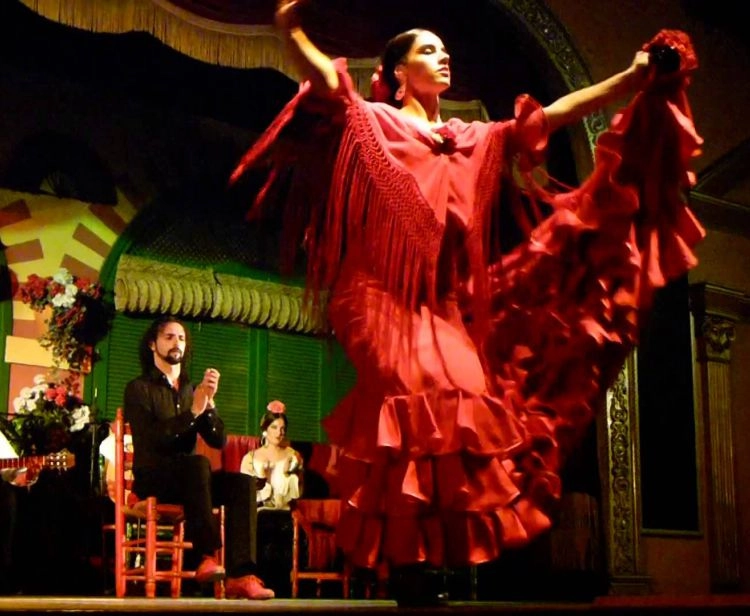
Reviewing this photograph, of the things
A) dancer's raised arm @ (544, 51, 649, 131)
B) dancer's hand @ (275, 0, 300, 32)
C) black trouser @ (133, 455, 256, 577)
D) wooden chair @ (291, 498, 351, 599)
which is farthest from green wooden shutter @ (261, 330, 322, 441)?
dancer's hand @ (275, 0, 300, 32)

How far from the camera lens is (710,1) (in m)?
6.53

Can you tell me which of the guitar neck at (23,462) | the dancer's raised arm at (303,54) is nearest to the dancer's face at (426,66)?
the dancer's raised arm at (303,54)

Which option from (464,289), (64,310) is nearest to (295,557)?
(64,310)

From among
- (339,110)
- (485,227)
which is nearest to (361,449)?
(485,227)

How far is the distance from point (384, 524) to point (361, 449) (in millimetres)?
178

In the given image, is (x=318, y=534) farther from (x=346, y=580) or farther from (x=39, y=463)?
(x=39, y=463)

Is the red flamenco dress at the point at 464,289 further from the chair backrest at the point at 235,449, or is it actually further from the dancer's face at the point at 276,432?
the chair backrest at the point at 235,449

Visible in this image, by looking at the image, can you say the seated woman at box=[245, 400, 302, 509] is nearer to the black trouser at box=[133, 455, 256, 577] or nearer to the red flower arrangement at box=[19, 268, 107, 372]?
the red flower arrangement at box=[19, 268, 107, 372]

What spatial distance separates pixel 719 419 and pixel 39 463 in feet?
11.6

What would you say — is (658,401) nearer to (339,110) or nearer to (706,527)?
(706,527)

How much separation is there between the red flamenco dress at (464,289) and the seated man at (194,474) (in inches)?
47.8

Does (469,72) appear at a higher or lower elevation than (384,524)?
higher

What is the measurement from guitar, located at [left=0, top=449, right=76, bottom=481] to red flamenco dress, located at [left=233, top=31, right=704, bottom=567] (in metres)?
2.39

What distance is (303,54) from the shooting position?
2.54m
